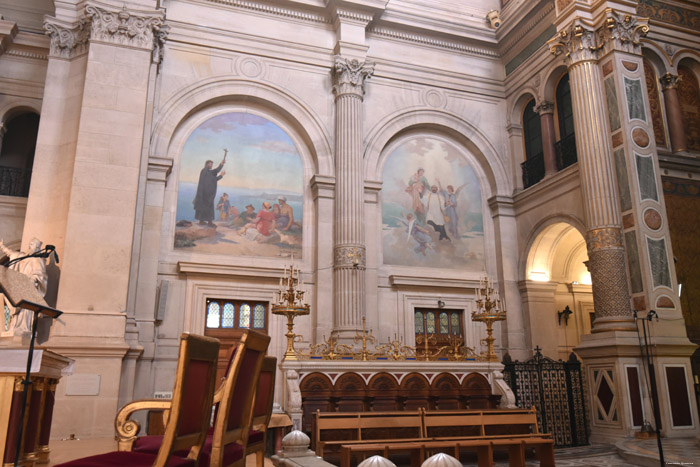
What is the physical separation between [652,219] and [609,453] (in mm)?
4819

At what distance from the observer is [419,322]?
48.5 ft

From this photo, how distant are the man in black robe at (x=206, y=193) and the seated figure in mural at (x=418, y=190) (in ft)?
16.2

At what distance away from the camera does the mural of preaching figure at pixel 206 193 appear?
13430 mm

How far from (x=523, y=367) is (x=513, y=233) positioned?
16.2 ft

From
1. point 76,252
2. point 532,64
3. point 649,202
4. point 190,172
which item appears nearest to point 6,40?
point 190,172

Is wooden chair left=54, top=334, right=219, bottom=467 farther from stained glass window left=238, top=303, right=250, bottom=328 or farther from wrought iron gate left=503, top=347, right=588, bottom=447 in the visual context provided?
stained glass window left=238, top=303, right=250, bottom=328

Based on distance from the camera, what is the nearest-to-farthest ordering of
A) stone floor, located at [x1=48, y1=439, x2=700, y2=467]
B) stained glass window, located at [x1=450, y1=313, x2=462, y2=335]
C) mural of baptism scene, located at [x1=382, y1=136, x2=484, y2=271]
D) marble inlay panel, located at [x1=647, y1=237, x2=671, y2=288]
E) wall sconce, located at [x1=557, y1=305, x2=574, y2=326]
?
stone floor, located at [x1=48, y1=439, x2=700, y2=467] → marble inlay panel, located at [x1=647, y1=237, x2=671, y2=288] → mural of baptism scene, located at [x1=382, y1=136, x2=484, y2=271] → stained glass window, located at [x1=450, y1=313, x2=462, y2=335] → wall sconce, located at [x1=557, y1=305, x2=574, y2=326]

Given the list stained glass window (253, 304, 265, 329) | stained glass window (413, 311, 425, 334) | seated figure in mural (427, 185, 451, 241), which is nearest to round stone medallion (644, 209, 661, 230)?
seated figure in mural (427, 185, 451, 241)

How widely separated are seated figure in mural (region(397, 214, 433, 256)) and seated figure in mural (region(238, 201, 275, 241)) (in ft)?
11.3

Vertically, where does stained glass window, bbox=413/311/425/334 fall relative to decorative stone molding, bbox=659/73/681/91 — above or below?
below

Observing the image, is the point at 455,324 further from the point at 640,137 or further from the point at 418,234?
the point at 640,137

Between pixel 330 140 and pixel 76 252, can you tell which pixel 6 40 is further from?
pixel 330 140

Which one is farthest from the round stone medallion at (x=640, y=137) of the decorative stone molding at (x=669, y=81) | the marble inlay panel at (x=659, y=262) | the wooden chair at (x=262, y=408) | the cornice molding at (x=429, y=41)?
the wooden chair at (x=262, y=408)

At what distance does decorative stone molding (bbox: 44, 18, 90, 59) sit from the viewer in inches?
491
